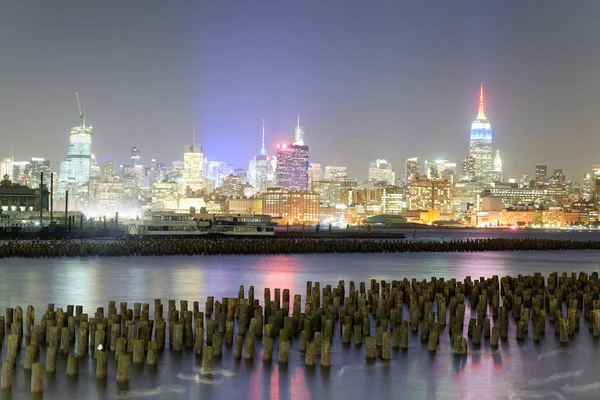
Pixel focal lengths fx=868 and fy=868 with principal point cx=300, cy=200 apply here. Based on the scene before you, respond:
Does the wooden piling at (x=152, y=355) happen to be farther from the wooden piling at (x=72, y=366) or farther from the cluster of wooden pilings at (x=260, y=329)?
the wooden piling at (x=72, y=366)

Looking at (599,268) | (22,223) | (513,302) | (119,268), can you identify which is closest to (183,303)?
(513,302)

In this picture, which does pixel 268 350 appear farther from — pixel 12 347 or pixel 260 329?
pixel 12 347

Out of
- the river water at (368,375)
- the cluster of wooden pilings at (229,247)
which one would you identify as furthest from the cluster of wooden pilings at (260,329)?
the cluster of wooden pilings at (229,247)

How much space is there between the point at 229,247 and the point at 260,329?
5218cm

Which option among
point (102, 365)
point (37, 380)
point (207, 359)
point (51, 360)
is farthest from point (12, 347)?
point (207, 359)

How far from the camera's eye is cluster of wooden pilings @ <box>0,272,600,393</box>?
20.8m

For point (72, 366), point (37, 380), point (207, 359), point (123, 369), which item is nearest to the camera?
point (37, 380)

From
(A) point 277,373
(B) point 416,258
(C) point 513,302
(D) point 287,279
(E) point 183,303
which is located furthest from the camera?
(B) point 416,258

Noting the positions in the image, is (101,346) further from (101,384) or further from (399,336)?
(399,336)

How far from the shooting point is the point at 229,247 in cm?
7719

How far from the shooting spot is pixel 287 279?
47.8 meters

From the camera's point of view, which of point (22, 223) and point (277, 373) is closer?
point (277, 373)

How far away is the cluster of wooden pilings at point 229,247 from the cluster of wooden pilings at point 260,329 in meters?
38.1

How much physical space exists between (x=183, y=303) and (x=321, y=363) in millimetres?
6611
